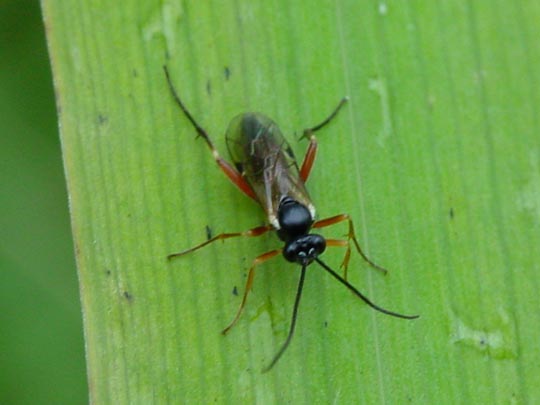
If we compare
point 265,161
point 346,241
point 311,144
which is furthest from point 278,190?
point 346,241

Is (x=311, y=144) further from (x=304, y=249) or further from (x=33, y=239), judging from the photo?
(x=33, y=239)

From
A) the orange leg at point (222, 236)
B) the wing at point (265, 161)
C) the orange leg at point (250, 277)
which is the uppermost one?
the wing at point (265, 161)

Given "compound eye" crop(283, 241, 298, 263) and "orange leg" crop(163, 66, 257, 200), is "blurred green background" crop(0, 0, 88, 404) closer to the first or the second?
"orange leg" crop(163, 66, 257, 200)

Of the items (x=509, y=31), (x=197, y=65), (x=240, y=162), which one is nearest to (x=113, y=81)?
(x=197, y=65)

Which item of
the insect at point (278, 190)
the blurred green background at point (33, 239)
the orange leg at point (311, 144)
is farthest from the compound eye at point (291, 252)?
the blurred green background at point (33, 239)

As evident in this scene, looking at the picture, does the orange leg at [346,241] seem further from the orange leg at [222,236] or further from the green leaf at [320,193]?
the orange leg at [222,236]

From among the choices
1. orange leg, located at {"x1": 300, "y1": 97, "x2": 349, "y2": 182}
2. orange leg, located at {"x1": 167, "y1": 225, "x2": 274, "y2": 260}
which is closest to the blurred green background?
orange leg, located at {"x1": 167, "y1": 225, "x2": 274, "y2": 260}

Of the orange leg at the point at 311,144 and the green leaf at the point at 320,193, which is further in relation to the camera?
the orange leg at the point at 311,144
